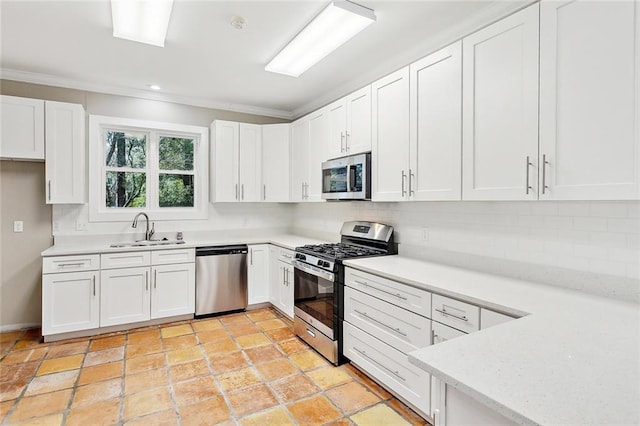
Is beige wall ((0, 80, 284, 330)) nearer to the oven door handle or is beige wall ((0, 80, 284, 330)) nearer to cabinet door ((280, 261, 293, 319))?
cabinet door ((280, 261, 293, 319))

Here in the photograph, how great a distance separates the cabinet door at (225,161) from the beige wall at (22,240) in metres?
1.79

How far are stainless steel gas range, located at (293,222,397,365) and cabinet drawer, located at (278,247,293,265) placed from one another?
291 millimetres

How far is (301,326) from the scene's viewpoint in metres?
3.38

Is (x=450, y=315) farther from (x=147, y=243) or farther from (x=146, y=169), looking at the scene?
(x=146, y=169)

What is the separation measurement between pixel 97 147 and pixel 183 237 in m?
1.43

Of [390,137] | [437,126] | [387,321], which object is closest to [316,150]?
[390,137]

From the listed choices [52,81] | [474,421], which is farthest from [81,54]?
[474,421]

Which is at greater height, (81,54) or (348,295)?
(81,54)

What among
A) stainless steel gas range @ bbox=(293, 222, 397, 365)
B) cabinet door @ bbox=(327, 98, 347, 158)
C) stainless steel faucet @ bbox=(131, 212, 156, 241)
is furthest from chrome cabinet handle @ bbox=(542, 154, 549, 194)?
stainless steel faucet @ bbox=(131, 212, 156, 241)

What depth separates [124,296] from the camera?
359 centimetres

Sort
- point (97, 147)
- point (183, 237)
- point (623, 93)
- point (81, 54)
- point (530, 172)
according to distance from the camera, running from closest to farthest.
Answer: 1. point (623, 93)
2. point (530, 172)
3. point (81, 54)
4. point (97, 147)
5. point (183, 237)

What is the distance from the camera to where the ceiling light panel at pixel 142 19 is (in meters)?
2.18

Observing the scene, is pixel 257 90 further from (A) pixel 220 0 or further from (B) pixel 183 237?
(B) pixel 183 237

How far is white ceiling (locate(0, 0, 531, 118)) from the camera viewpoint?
92.7 inches
